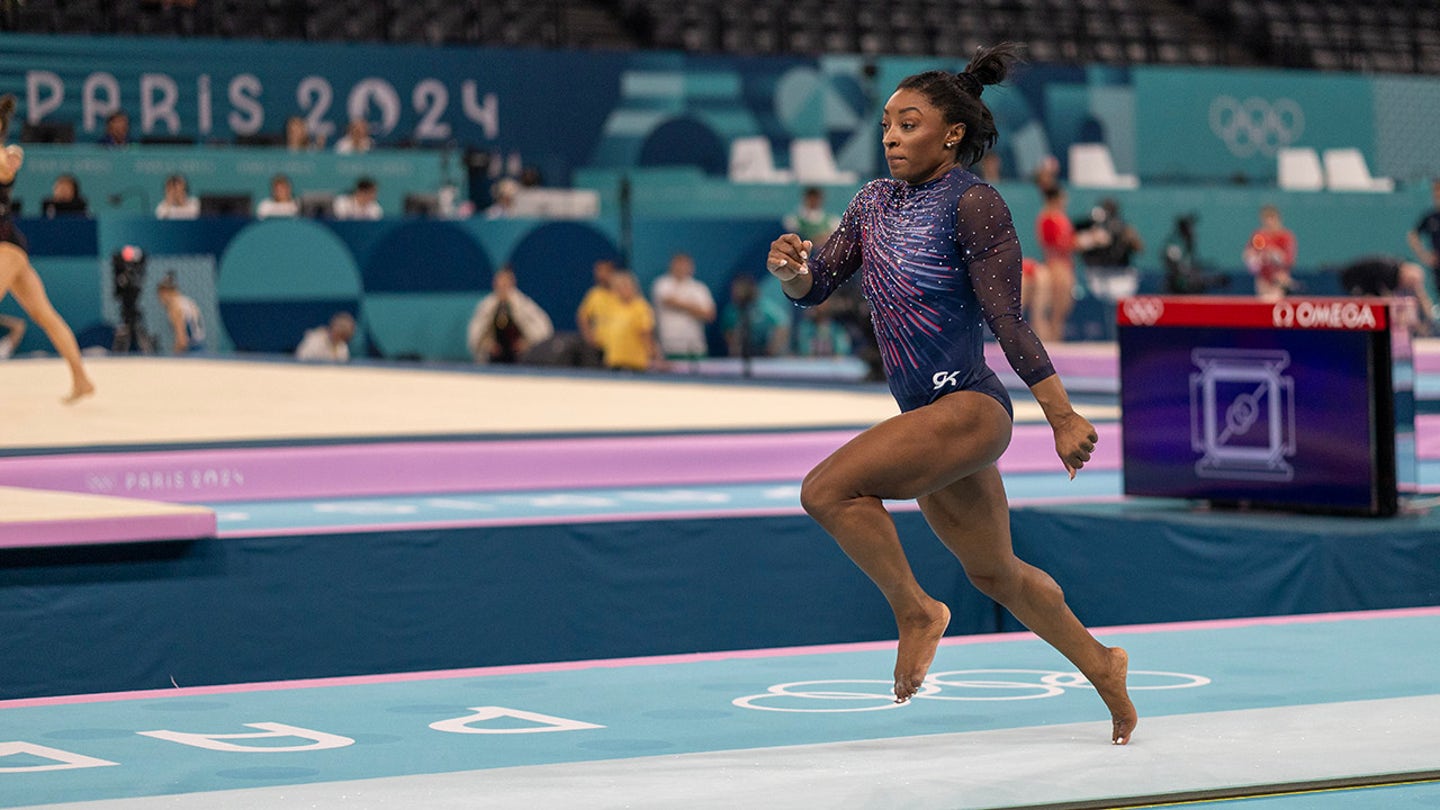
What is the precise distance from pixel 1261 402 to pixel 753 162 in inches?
470

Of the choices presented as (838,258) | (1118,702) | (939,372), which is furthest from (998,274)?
(1118,702)

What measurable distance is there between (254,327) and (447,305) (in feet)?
4.67

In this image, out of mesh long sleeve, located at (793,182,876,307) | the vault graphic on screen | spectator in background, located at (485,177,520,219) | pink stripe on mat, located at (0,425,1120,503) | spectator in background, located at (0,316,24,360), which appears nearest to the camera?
mesh long sleeve, located at (793,182,876,307)

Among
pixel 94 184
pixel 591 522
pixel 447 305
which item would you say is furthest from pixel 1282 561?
pixel 94 184

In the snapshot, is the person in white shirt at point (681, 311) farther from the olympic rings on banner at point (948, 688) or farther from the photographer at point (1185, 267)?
the olympic rings on banner at point (948, 688)

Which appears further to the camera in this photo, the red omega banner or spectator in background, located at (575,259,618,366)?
spectator in background, located at (575,259,618,366)

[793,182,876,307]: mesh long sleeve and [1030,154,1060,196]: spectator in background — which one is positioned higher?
[1030,154,1060,196]: spectator in background

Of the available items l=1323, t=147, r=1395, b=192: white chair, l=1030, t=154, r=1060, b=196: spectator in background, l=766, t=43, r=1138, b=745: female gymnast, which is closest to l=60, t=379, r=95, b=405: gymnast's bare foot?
l=766, t=43, r=1138, b=745: female gymnast

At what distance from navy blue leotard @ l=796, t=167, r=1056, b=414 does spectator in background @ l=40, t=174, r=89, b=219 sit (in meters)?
11.4

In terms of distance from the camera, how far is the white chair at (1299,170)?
2091cm

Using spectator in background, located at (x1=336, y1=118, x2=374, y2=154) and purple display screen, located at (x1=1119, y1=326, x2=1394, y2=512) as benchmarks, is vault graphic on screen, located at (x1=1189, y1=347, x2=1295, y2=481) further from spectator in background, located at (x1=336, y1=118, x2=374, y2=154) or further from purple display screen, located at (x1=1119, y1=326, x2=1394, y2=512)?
spectator in background, located at (x1=336, y1=118, x2=374, y2=154)

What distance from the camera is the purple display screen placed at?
21.4 feet

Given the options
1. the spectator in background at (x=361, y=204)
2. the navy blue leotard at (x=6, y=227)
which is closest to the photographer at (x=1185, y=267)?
the spectator in background at (x=361, y=204)

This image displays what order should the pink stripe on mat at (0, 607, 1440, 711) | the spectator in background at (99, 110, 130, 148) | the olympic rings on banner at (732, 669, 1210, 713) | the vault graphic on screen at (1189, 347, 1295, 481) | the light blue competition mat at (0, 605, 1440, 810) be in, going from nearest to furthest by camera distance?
the light blue competition mat at (0, 605, 1440, 810) → the olympic rings on banner at (732, 669, 1210, 713) → the pink stripe on mat at (0, 607, 1440, 711) → the vault graphic on screen at (1189, 347, 1295, 481) → the spectator in background at (99, 110, 130, 148)
